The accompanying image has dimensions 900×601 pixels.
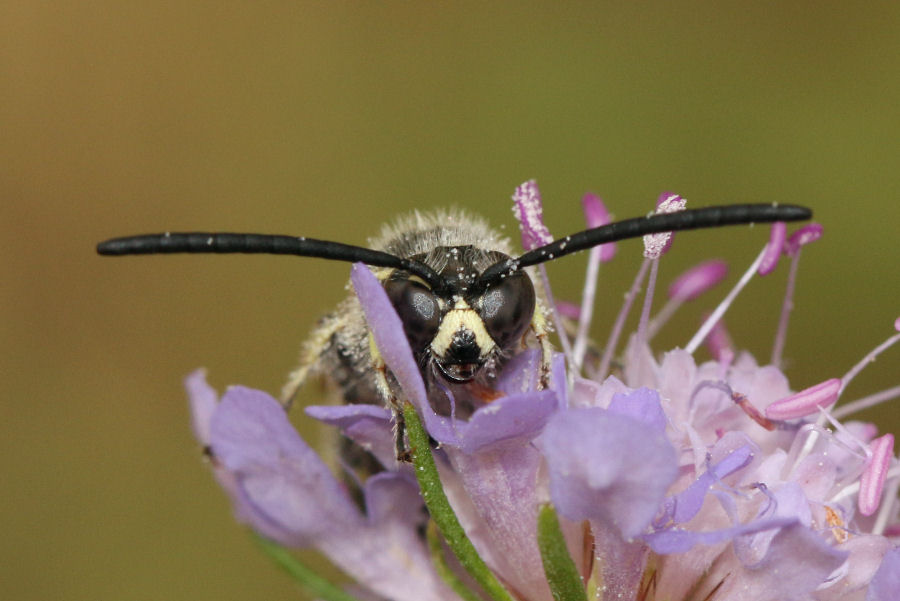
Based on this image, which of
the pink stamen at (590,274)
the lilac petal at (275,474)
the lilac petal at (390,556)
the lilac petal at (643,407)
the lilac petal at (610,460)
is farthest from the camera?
the pink stamen at (590,274)

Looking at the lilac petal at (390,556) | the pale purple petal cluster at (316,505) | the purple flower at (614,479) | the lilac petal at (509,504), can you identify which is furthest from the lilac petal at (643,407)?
the lilac petal at (390,556)

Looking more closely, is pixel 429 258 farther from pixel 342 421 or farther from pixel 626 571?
pixel 626 571

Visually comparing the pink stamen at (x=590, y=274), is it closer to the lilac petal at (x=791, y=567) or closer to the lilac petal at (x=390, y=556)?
the lilac petal at (x=390, y=556)

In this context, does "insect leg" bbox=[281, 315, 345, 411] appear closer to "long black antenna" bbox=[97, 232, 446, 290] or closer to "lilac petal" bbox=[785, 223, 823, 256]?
"long black antenna" bbox=[97, 232, 446, 290]

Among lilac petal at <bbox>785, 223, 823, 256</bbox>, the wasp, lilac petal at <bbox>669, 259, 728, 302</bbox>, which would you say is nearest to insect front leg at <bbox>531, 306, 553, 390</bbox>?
the wasp

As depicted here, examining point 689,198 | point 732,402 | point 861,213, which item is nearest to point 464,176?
point 689,198

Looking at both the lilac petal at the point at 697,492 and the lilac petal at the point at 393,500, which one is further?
the lilac petal at the point at 393,500
